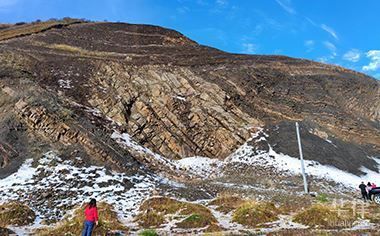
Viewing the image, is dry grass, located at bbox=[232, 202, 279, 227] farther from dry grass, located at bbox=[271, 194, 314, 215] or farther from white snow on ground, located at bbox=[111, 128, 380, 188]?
white snow on ground, located at bbox=[111, 128, 380, 188]

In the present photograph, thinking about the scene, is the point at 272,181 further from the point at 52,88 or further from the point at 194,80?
the point at 52,88

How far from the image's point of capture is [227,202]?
18.0 metres

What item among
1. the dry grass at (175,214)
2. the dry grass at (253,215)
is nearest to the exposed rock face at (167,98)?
the dry grass at (175,214)

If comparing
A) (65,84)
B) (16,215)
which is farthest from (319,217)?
(65,84)

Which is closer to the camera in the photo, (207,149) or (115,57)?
(207,149)

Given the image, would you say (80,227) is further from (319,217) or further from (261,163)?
(261,163)

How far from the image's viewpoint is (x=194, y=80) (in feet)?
106

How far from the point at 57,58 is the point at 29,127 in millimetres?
11099

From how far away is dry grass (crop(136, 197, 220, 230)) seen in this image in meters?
14.3

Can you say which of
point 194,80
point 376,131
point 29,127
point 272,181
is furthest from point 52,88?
point 376,131

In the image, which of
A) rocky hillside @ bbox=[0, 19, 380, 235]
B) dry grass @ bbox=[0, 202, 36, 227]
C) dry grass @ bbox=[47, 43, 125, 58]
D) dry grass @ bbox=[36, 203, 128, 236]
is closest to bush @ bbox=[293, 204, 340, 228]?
rocky hillside @ bbox=[0, 19, 380, 235]

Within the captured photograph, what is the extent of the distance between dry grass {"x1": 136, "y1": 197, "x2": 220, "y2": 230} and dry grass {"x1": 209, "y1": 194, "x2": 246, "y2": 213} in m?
1.36

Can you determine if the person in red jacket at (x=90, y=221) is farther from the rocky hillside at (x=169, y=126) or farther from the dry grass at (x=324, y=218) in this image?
the dry grass at (x=324, y=218)

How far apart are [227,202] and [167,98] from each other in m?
13.1
